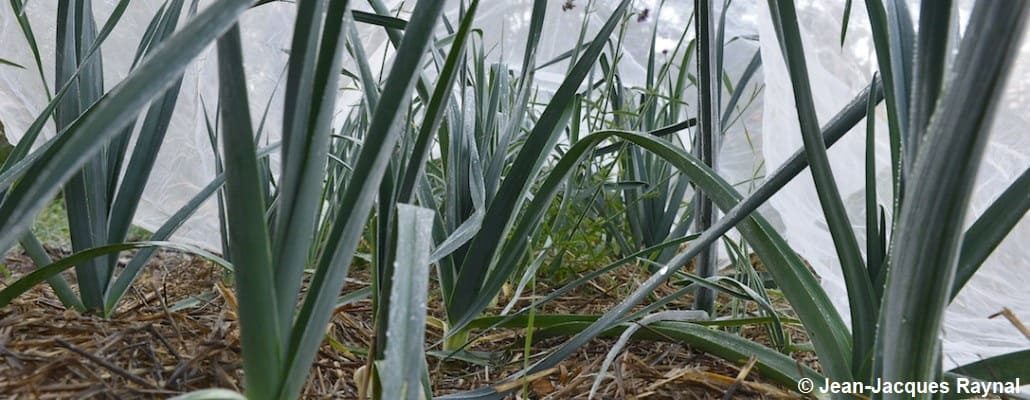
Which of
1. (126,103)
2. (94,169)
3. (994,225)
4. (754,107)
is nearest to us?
(126,103)

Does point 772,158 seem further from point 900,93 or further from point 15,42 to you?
point 15,42

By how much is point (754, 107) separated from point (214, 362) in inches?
52.0

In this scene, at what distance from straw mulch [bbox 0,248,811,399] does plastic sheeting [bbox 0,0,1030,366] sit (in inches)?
8.2

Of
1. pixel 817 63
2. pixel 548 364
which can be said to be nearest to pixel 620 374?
pixel 548 364

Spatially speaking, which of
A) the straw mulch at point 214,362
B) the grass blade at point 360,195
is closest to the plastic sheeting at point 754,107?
the straw mulch at point 214,362

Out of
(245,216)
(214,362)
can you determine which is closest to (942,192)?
(245,216)

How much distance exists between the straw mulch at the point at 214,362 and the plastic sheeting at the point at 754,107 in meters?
0.21

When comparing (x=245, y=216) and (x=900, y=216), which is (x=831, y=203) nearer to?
(x=900, y=216)

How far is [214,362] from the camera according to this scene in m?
0.47

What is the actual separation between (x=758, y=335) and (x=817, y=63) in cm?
42

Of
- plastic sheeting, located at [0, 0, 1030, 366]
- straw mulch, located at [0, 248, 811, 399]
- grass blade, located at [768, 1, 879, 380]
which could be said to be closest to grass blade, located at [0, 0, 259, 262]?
straw mulch, located at [0, 248, 811, 399]

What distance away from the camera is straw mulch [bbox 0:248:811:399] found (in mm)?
442

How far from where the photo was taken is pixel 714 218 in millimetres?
715

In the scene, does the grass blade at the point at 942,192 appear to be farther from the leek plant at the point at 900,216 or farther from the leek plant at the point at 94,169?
the leek plant at the point at 94,169
